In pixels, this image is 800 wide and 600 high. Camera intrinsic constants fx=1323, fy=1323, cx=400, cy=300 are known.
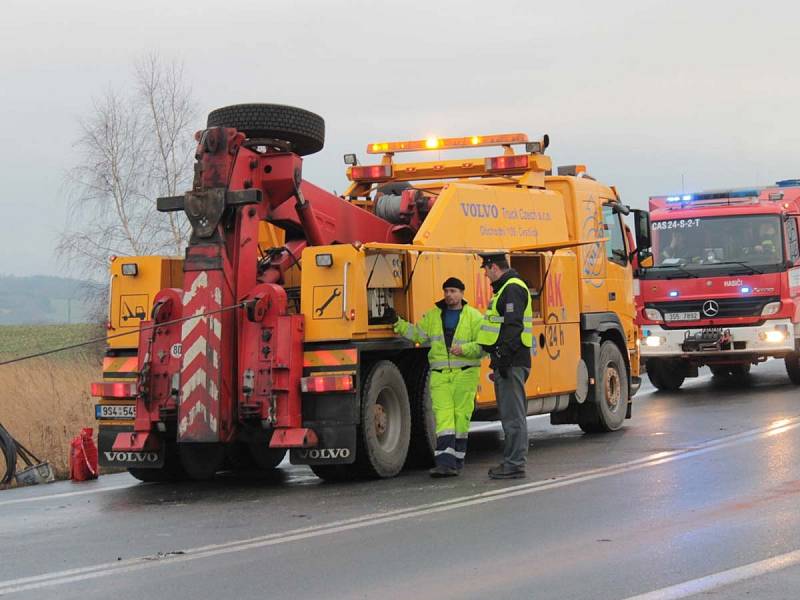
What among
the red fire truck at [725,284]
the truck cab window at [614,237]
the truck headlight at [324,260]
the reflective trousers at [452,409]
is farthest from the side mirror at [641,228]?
the truck headlight at [324,260]

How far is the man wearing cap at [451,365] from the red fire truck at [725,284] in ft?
29.1

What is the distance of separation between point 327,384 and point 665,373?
11789 millimetres

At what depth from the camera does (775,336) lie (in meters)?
19.9

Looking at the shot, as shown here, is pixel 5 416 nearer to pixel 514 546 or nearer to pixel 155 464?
pixel 155 464

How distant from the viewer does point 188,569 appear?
7504mm

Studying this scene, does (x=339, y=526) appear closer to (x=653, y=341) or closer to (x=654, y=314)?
(x=653, y=341)

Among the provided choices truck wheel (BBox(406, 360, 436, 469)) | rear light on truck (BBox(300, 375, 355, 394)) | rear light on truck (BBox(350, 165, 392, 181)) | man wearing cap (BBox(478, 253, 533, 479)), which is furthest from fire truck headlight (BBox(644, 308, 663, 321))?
rear light on truck (BBox(300, 375, 355, 394))

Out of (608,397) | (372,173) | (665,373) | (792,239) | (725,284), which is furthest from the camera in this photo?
(665,373)

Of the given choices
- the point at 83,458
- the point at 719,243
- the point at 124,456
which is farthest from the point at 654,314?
the point at 124,456

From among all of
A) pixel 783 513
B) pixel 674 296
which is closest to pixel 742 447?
pixel 783 513

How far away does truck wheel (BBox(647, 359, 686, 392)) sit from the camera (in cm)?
2136

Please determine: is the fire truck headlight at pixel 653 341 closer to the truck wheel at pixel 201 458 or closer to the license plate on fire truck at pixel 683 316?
the license plate on fire truck at pixel 683 316

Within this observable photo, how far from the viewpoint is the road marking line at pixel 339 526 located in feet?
24.2

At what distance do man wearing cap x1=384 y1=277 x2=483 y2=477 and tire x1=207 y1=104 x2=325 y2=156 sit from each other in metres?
1.80
